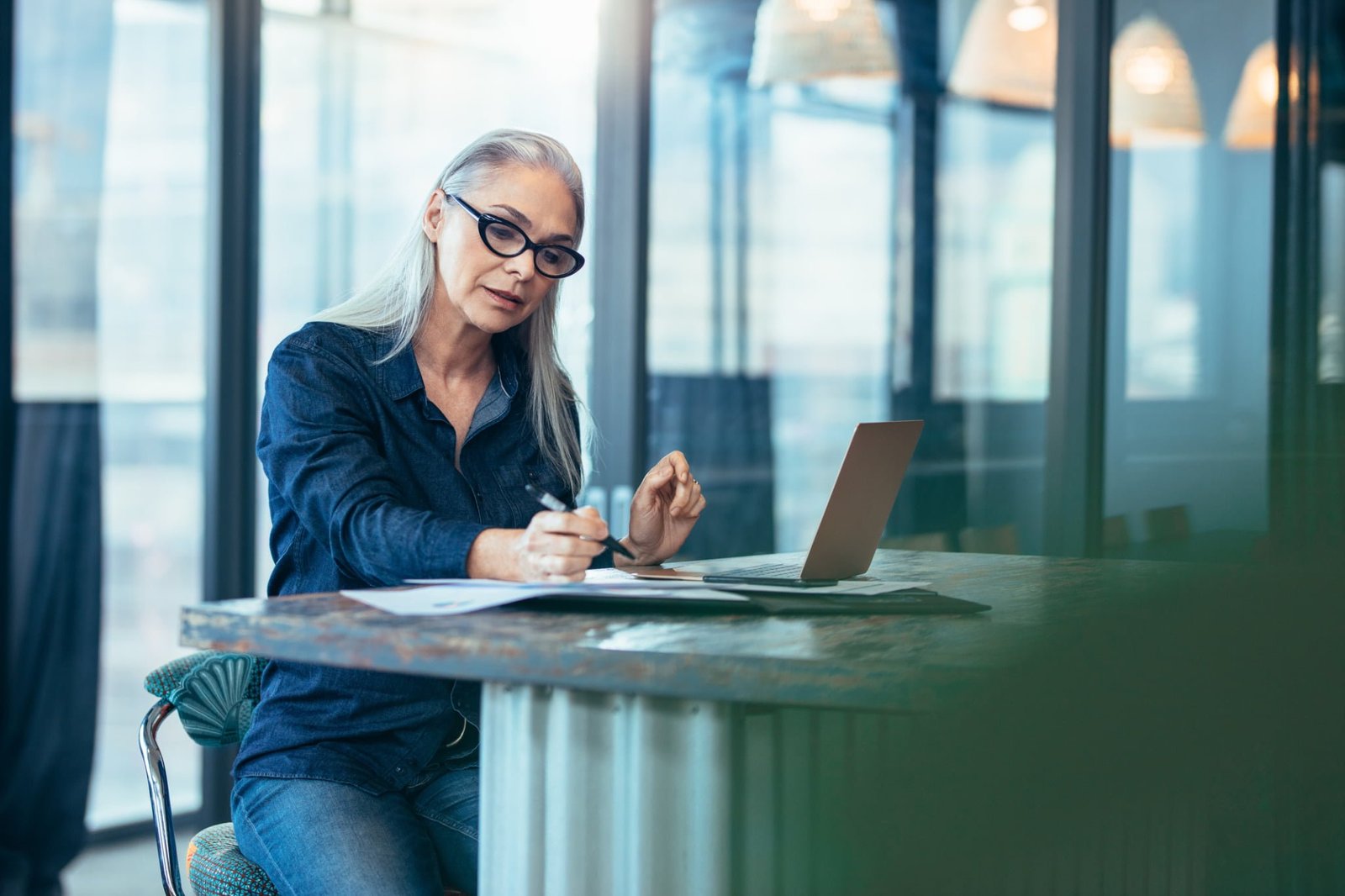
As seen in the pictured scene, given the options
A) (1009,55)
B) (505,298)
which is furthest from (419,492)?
(1009,55)

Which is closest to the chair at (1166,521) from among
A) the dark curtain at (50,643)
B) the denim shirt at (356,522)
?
the denim shirt at (356,522)

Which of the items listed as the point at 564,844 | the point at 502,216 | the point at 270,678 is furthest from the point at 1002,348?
the point at 564,844

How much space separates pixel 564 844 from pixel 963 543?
2328 mm

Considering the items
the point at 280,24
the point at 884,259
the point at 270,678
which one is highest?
the point at 280,24

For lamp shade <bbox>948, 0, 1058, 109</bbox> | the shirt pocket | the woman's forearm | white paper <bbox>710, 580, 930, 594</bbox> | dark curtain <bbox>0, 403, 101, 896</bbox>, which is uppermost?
lamp shade <bbox>948, 0, 1058, 109</bbox>

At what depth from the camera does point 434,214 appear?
1726mm

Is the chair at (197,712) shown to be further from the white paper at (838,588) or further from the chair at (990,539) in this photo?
the chair at (990,539)

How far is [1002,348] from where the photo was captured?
129 inches

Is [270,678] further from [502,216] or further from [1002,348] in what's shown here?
[1002,348]

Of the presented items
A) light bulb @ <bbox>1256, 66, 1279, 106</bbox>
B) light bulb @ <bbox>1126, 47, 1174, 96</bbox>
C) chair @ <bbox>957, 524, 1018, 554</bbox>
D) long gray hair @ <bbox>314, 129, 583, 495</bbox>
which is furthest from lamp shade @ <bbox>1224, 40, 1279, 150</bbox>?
long gray hair @ <bbox>314, 129, 583, 495</bbox>

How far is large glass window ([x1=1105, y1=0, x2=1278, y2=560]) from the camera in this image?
288 cm

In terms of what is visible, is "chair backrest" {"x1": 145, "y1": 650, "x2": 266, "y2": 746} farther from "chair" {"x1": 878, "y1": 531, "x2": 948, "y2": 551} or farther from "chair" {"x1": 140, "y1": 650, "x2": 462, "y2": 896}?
"chair" {"x1": 878, "y1": 531, "x2": 948, "y2": 551}

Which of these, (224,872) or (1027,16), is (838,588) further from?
(1027,16)

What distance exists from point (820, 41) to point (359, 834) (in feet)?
8.17
